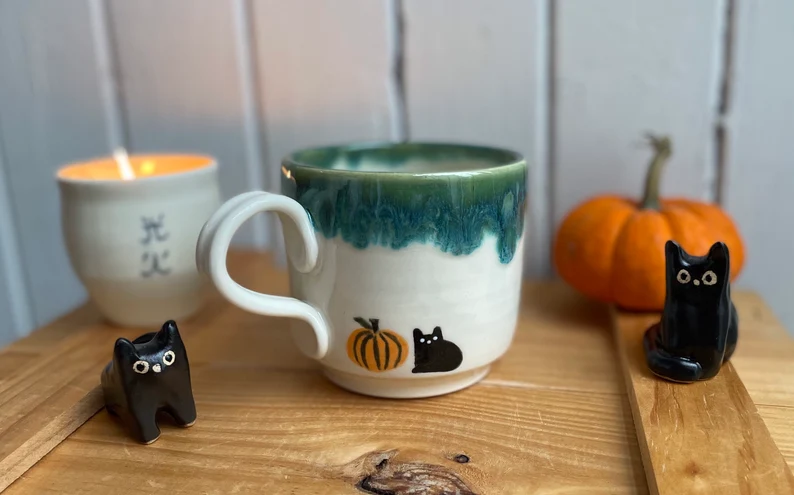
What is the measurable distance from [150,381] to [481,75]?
14.8 inches

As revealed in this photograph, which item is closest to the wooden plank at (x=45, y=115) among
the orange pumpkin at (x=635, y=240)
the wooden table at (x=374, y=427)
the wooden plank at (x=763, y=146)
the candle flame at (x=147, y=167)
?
the candle flame at (x=147, y=167)

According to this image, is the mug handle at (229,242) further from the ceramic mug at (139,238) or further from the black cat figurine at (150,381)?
the ceramic mug at (139,238)

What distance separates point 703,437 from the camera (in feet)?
1.11

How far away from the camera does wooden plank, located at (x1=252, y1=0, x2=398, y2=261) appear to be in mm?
597

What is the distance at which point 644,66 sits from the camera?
0.56 meters

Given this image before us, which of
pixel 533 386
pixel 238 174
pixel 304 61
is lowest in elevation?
pixel 533 386

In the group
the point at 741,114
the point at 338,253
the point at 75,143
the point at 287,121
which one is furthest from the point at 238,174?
the point at 741,114

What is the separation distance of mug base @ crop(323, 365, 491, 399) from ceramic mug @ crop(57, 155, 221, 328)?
0.17 meters

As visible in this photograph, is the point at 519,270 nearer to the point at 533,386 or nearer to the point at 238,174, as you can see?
the point at 533,386

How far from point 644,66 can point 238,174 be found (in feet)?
1.24

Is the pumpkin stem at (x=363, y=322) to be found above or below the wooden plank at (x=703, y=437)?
above

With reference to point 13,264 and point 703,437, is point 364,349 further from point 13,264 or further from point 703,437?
point 13,264

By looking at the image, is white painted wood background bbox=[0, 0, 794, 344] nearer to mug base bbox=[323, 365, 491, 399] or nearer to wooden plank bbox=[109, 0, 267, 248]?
wooden plank bbox=[109, 0, 267, 248]

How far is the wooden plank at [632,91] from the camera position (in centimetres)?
55
